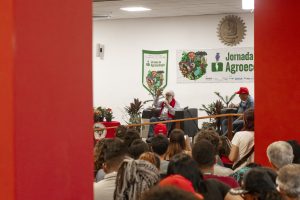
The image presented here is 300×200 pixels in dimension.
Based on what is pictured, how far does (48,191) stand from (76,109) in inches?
16.9

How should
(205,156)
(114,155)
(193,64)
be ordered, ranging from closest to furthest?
1. (205,156)
2. (114,155)
3. (193,64)

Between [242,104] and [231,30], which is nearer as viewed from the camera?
[242,104]

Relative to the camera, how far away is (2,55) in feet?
7.31

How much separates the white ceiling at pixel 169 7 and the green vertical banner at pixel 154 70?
3.93 ft

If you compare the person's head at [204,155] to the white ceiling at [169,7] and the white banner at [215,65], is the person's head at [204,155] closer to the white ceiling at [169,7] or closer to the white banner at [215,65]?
the white ceiling at [169,7]

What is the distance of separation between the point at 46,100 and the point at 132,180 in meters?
1.21

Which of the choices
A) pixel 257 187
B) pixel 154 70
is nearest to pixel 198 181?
pixel 257 187

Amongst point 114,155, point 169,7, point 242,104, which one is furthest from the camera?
point 169,7

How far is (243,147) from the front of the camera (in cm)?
595

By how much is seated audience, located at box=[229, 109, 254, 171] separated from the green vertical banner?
31.3ft

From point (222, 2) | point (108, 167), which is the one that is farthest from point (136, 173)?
point (222, 2)

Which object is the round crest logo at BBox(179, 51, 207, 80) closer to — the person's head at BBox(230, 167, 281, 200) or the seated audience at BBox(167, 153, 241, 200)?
the seated audience at BBox(167, 153, 241, 200)

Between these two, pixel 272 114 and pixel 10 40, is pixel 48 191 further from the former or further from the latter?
pixel 272 114

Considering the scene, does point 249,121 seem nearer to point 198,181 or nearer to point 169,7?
point 198,181
